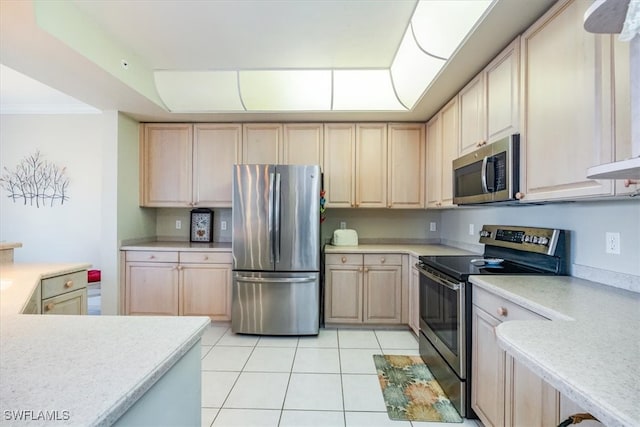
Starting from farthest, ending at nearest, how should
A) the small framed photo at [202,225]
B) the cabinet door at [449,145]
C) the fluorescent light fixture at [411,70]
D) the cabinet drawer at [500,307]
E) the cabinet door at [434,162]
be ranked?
the small framed photo at [202,225] → the cabinet door at [434,162] → the cabinet door at [449,145] → the fluorescent light fixture at [411,70] → the cabinet drawer at [500,307]

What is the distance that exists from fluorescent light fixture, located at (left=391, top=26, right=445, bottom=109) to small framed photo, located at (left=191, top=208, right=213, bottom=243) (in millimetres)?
2651

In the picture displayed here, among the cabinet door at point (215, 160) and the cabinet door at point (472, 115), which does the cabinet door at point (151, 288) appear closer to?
the cabinet door at point (215, 160)

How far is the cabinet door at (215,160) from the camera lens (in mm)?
3492

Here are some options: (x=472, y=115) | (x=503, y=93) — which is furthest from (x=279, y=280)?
(x=503, y=93)

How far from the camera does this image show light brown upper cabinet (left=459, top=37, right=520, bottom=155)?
1.78 m

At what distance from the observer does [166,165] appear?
3529 mm

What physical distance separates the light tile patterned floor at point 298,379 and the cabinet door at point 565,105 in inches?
58.2

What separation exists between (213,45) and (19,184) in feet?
12.2

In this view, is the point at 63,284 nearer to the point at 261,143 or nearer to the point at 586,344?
the point at 261,143

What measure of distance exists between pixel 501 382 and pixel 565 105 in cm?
136

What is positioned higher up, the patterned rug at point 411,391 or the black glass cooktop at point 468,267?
the black glass cooktop at point 468,267

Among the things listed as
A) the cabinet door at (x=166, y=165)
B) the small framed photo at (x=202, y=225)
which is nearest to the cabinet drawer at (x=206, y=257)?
the small framed photo at (x=202, y=225)

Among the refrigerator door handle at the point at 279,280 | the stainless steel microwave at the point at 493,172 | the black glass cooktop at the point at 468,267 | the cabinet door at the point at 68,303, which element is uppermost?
the stainless steel microwave at the point at 493,172

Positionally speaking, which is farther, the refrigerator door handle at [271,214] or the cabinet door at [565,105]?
the refrigerator door handle at [271,214]
